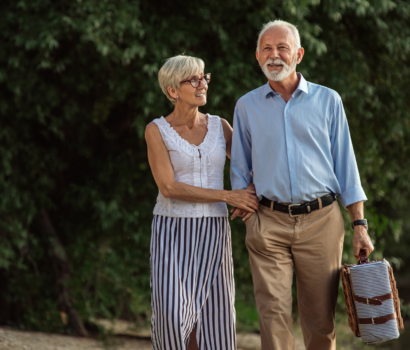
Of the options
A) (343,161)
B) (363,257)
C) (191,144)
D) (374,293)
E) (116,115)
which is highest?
(116,115)

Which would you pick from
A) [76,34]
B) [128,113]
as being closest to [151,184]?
[128,113]

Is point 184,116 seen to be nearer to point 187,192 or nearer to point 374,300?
point 187,192

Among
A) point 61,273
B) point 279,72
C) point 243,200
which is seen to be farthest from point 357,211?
point 61,273

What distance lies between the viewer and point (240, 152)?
120 inches

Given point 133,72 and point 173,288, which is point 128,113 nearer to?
point 133,72

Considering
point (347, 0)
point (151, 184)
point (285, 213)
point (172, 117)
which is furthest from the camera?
point (151, 184)

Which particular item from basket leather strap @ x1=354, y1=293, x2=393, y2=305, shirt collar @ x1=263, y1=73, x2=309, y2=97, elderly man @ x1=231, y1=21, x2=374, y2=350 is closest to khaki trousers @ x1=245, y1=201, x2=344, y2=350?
elderly man @ x1=231, y1=21, x2=374, y2=350

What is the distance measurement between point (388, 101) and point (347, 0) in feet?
4.78

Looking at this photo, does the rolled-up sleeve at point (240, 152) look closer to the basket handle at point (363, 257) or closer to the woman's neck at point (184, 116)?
the woman's neck at point (184, 116)

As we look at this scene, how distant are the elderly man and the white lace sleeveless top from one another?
8.5 inches

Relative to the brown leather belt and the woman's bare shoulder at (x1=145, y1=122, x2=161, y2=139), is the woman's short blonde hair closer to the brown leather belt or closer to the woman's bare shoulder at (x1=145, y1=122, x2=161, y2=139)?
the woman's bare shoulder at (x1=145, y1=122, x2=161, y2=139)

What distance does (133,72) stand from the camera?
532cm

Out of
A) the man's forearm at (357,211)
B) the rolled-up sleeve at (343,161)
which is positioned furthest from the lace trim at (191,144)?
the man's forearm at (357,211)

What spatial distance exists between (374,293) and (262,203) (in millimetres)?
694
